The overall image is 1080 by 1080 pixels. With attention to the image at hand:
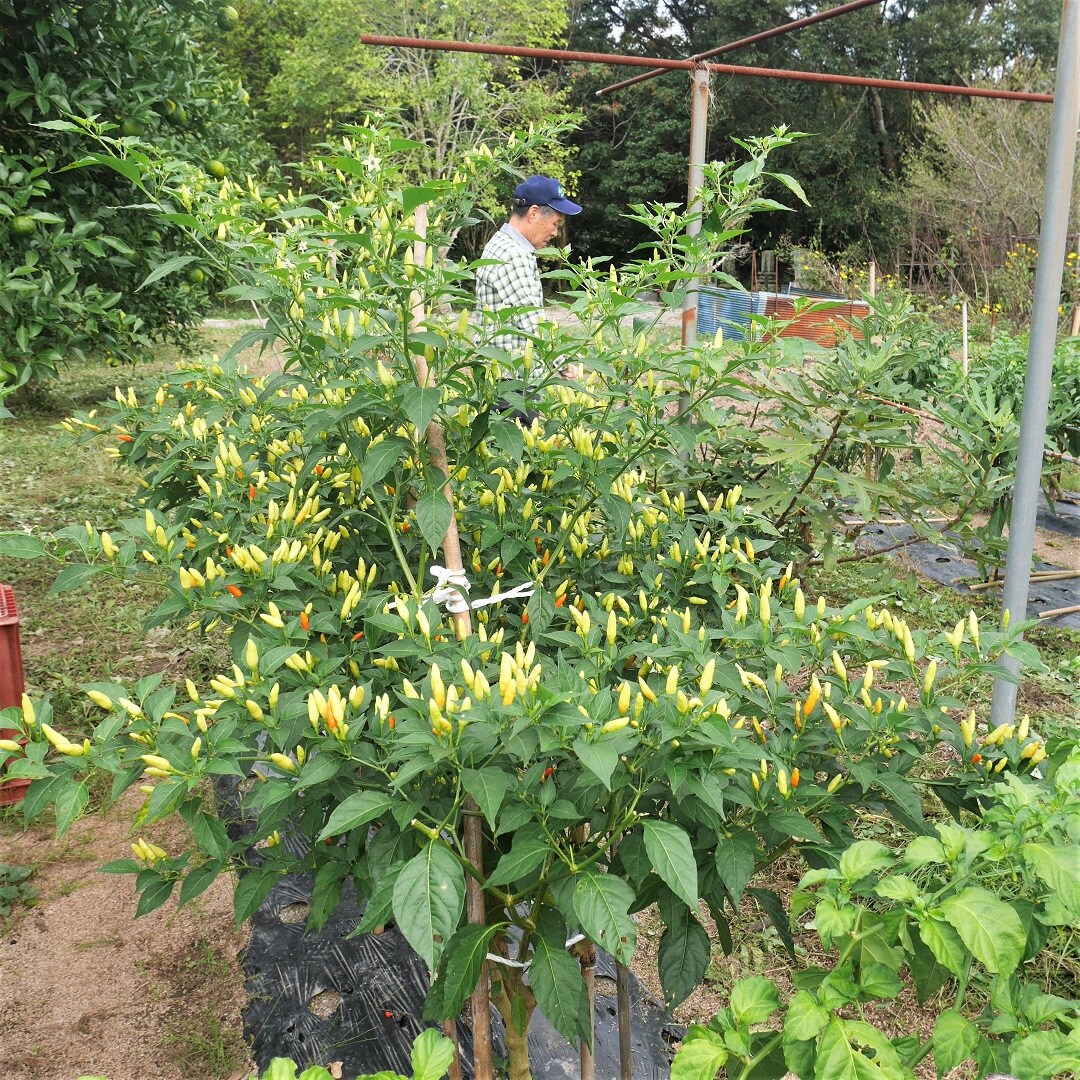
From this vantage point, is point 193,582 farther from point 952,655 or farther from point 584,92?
point 584,92

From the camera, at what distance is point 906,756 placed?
1.29 metres

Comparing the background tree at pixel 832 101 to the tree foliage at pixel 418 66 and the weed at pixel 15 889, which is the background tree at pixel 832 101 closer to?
the tree foliage at pixel 418 66

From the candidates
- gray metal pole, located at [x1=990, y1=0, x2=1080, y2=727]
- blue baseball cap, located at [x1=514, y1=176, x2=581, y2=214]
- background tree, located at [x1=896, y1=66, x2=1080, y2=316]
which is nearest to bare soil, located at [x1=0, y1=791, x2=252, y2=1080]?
gray metal pole, located at [x1=990, y1=0, x2=1080, y2=727]

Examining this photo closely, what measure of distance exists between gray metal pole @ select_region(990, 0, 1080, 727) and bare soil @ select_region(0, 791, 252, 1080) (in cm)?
180

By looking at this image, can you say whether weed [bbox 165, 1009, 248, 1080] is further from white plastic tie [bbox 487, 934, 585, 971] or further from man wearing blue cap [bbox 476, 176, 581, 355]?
man wearing blue cap [bbox 476, 176, 581, 355]

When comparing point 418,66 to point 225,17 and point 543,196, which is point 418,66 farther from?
point 543,196

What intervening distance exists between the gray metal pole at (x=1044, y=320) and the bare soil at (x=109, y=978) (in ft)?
5.90

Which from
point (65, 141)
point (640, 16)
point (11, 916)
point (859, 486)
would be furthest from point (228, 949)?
point (640, 16)

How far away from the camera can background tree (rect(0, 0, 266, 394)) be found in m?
3.42

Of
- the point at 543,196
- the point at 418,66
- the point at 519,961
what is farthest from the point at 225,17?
the point at 418,66

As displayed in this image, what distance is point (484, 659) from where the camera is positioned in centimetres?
141

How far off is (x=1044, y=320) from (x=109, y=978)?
2.50 m

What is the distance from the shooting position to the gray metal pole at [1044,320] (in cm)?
210

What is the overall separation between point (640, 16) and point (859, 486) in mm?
25426
